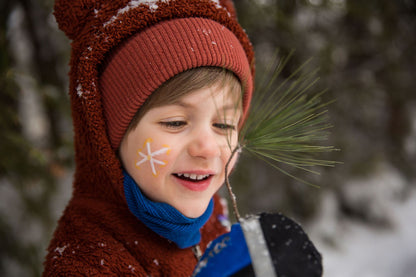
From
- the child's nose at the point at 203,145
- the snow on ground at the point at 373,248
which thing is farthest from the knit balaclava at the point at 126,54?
the snow on ground at the point at 373,248

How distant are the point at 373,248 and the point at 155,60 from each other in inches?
162

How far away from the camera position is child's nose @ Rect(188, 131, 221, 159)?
0.83m

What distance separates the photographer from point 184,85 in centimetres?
86

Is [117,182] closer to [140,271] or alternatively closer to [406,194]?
[140,271]

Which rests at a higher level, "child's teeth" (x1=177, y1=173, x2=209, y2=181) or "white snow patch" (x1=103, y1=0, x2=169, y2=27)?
"white snow patch" (x1=103, y1=0, x2=169, y2=27)

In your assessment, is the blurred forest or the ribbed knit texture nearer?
the ribbed knit texture

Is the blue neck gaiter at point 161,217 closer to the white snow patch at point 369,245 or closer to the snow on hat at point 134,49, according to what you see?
the snow on hat at point 134,49

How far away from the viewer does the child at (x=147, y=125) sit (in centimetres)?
86

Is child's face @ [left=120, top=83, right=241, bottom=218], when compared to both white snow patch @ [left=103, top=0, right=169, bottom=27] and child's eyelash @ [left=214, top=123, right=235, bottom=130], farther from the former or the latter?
white snow patch @ [left=103, top=0, right=169, bottom=27]

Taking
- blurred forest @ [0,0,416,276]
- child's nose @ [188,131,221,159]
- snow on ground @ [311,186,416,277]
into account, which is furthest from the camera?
snow on ground @ [311,186,416,277]

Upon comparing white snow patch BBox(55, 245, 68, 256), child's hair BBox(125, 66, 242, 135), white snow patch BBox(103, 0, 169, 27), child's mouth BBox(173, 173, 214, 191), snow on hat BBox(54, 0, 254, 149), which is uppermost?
white snow patch BBox(103, 0, 169, 27)

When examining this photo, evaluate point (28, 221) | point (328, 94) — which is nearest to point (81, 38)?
point (28, 221)

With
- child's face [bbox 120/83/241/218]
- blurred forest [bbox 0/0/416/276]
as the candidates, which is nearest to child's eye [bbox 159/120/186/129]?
child's face [bbox 120/83/241/218]

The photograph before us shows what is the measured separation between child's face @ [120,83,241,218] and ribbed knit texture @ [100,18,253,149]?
78mm
